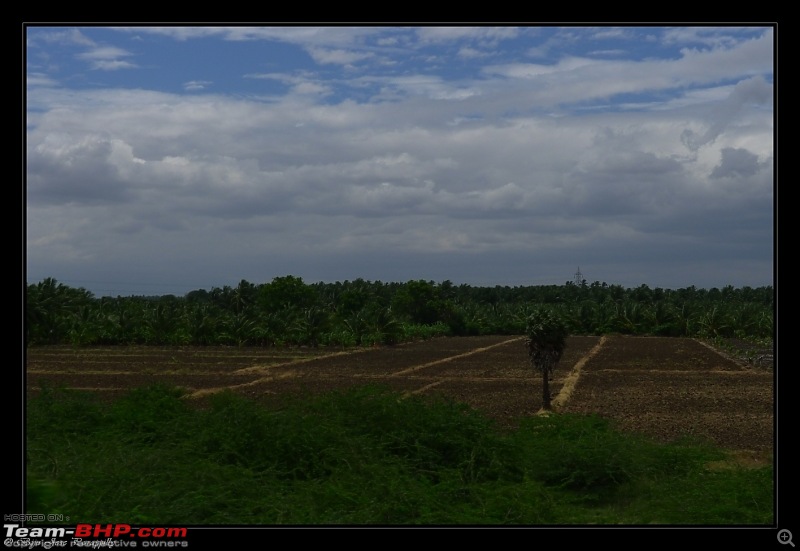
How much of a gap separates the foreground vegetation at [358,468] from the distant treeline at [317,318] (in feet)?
70.2

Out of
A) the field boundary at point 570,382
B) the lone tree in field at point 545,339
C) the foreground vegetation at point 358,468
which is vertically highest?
the lone tree in field at point 545,339

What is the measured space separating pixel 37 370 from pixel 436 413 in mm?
22815

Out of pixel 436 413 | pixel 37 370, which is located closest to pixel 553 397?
pixel 436 413

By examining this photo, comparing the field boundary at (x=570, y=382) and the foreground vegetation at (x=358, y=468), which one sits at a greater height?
the foreground vegetation at (x=358, y=468)

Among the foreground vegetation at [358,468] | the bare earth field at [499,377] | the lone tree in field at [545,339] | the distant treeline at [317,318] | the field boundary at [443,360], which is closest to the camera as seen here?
the foreground vegetation at [358,468]

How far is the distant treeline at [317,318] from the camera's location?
4238 centimetres

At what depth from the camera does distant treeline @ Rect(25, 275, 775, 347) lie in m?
42.4

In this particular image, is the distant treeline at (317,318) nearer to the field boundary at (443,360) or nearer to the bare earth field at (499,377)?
the bare earth field at (499,377)

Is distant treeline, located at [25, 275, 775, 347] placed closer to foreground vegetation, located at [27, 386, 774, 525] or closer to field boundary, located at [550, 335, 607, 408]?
field boundary, located at [550, 335, 607, 408]

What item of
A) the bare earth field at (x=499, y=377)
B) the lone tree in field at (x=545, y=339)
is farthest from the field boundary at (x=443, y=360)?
the lone tree in field at (x=545, y=339)
